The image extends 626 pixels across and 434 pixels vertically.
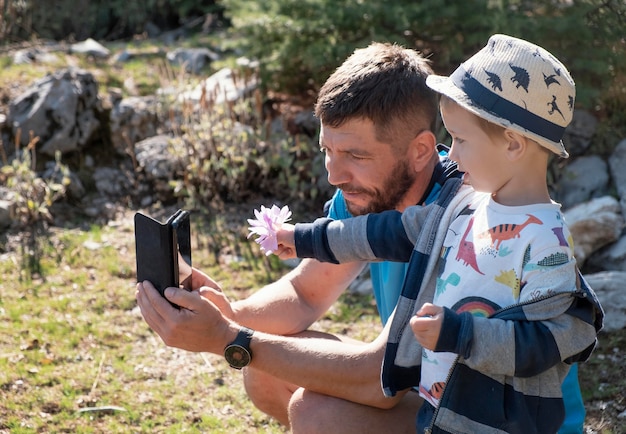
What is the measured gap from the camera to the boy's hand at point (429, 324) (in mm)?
1918

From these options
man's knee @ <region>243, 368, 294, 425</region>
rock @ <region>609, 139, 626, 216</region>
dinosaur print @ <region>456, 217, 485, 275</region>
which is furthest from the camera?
rock @ <region>609, 139, 626, 216</region>

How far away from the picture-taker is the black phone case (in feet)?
8.34

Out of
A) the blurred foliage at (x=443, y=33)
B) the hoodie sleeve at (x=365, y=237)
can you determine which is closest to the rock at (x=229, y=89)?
the blurred foliage at (x=443, y=33)

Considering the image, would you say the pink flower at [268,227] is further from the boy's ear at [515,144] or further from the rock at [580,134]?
the rock at [580,134]

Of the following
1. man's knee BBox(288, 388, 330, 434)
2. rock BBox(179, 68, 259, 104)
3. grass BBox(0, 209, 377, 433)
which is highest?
man's knee BBox(288, 388, 330, 434)

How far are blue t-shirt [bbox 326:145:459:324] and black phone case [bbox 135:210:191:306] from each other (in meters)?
0.66

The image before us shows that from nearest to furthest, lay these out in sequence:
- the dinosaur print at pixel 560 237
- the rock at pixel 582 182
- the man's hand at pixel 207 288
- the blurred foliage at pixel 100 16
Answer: the dinosaur print at pixel 560 237 < the man's hand at pixel 207 288 < the rock at pixel 582 182 < the blurred foliage at pixel 100 16

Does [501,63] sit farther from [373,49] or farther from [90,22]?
[90,22]

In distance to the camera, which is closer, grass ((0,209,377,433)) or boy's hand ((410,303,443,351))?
boy's hand ((410,303,443,351))

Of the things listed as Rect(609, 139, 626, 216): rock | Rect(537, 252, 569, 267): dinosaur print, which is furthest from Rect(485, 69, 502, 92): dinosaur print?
Rect(609, 139, 626, 216): rock

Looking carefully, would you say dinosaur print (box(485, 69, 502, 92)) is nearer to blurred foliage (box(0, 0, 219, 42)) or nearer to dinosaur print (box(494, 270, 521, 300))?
dinosaur print (box(494, 270, 521, 300))

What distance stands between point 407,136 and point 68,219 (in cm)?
371

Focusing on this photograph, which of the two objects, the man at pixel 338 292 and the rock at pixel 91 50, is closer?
the man at pixel 338 292

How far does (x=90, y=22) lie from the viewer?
10398mm
